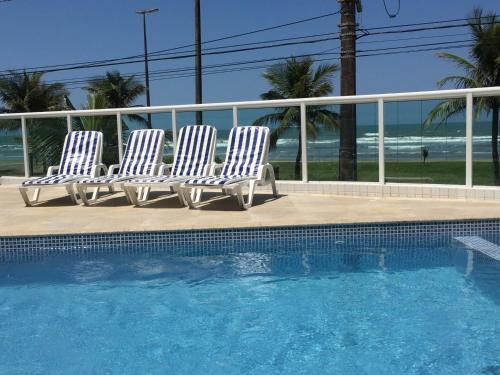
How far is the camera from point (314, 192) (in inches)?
324

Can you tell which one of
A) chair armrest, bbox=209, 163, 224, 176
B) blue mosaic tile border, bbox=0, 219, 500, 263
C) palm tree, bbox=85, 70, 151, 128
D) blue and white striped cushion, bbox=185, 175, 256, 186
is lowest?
blue mosaic tile border, bbox=0, 219, 500, 263

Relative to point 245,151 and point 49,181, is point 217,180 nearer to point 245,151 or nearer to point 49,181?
point 245,151

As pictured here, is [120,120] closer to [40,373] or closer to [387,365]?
[40,373]

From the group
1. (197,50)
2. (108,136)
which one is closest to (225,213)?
(108,136)

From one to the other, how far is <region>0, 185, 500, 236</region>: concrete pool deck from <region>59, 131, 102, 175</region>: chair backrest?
54 centimetres

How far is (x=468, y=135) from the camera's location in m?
7.14

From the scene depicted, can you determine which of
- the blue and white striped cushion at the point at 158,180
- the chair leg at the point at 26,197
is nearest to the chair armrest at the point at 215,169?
the blue and white striped cushion at the point at 158,180

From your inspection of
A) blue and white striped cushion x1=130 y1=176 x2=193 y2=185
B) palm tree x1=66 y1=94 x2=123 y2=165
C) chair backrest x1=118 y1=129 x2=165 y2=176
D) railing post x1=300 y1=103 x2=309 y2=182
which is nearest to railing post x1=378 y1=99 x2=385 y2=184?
railing post x1=300 y1=103 x2=309 y2=182

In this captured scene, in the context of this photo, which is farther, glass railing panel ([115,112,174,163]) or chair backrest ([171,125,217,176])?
glass railing panel ([115,112,174,163])

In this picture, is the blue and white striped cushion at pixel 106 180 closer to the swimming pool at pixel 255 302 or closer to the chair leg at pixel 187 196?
the chair leg at pixel 187 196

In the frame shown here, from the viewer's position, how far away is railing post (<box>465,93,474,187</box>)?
23.1ft

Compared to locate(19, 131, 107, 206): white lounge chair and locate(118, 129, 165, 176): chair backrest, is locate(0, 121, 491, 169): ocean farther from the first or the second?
locate(19, 131, 107, 206): white lounge chair

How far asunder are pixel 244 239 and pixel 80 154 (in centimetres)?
378

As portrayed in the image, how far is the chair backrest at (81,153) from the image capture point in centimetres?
820
